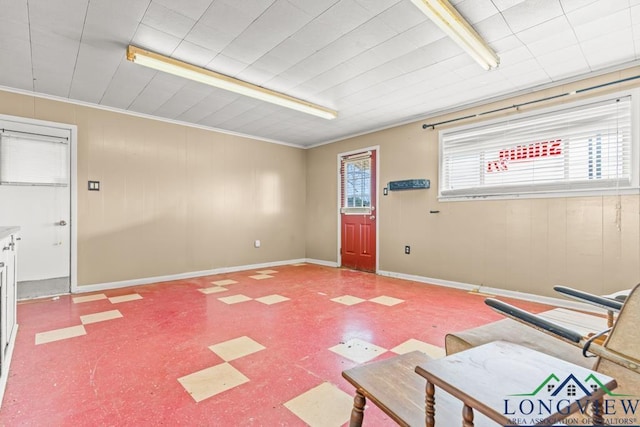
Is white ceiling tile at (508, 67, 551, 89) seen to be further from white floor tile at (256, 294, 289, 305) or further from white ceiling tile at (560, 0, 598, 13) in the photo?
white floor tile at (256, 294, 289, 305)

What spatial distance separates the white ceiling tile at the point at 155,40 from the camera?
253 cm

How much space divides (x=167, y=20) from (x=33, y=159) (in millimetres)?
2951

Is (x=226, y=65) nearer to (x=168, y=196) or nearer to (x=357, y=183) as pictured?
(x=168, y=196)

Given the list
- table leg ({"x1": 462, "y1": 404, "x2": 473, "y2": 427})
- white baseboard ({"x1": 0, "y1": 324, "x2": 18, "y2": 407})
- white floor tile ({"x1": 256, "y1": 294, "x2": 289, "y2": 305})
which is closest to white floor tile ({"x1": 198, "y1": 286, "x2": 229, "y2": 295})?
white floor tile ({"x1": 256, "y1": 294, "x2": 289, "y2": 305})

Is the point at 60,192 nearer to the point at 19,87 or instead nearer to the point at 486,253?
the point at 19,87

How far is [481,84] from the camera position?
3.60 metres

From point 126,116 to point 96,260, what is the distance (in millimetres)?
2107

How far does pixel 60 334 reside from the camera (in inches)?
104

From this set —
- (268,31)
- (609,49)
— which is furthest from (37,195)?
(609,49)

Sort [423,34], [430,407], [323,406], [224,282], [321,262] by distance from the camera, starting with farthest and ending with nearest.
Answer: [321,262], [224,282], [423,34], [323,406], [430,407]

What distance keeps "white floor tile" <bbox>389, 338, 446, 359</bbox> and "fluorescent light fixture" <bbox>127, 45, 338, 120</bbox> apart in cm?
308

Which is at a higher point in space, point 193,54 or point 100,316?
point 193,54

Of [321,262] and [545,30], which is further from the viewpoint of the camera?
[321,262]

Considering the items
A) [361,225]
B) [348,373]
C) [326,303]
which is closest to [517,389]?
[348,373]
